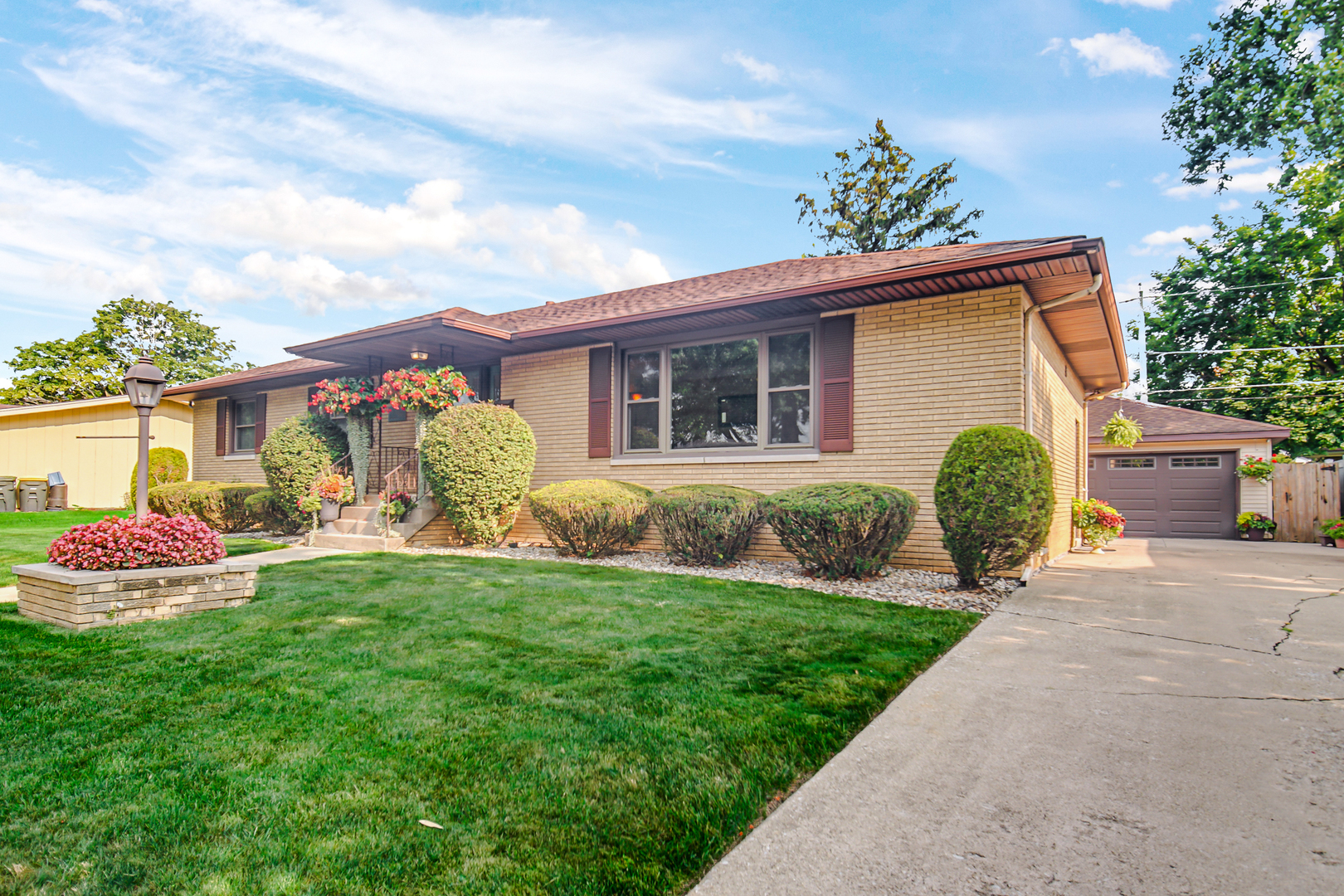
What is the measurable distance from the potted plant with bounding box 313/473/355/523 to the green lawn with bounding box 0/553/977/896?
5617mm

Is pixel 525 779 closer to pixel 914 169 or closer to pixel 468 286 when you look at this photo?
pixel 468 286

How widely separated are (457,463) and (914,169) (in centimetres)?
2312

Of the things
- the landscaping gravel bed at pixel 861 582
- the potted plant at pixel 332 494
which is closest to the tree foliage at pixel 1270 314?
the landscaping gravel bed at pixel 861 582

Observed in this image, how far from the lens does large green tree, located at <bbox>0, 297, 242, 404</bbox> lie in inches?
1215

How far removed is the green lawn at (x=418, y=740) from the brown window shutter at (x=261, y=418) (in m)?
11.8

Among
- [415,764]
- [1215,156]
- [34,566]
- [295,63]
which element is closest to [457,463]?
[34,566]

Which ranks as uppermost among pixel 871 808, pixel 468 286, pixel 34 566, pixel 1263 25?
pixel 1263 25

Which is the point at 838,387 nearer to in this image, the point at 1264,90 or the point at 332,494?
the point at 332,494

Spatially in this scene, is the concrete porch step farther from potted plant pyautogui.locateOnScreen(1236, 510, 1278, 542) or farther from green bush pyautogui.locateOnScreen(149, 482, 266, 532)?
potted plant pyautogui.locateOnScreen(1236, 510, 1278, 542)

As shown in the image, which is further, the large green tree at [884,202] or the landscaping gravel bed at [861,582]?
the large green tree at [884,202]

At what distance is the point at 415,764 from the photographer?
2336 millimetres

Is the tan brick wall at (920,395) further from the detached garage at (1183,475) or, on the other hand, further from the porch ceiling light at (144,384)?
the detached garage at (1183,475)

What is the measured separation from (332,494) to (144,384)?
463 centimetres

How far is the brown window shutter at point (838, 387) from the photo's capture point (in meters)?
7.97
